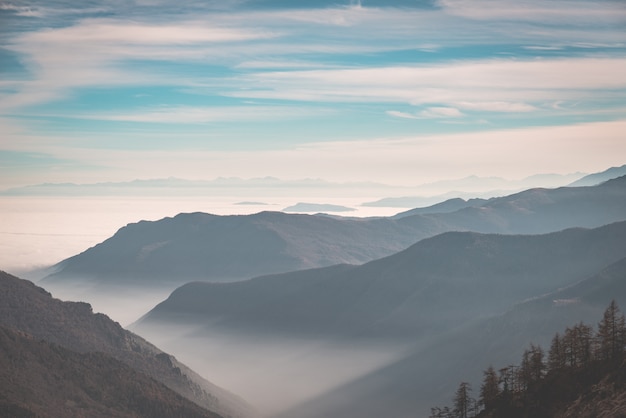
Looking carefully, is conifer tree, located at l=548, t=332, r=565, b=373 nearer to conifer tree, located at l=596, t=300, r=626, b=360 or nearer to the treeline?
the treeline

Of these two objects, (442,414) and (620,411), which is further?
(442,414)

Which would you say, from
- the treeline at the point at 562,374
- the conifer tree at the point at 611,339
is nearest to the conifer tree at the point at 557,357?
the treeline at the point at 562,374

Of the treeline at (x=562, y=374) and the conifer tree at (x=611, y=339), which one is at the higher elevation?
the conifer tree at (x=611, y=339)

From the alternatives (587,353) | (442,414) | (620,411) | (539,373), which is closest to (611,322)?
(587,353)

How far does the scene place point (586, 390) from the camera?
124 meters

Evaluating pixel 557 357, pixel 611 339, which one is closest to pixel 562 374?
pixel 557 357

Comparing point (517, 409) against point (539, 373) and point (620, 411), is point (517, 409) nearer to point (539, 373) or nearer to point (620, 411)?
point (539, 373)

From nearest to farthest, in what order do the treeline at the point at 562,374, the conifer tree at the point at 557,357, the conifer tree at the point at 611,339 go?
the treeline at the point at 562,374 < the conifer tree at the point at 611,339 < the conifer tree at the point at 557,357

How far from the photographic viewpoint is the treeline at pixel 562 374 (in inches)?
5089

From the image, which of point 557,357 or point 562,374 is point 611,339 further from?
point 557,357

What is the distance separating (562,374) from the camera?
137750 millimetres

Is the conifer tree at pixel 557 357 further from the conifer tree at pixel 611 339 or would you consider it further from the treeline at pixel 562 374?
the conifer tree at pixel 611 339

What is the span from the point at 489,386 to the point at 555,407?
63.5ft

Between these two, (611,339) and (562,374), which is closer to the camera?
(611,339)
